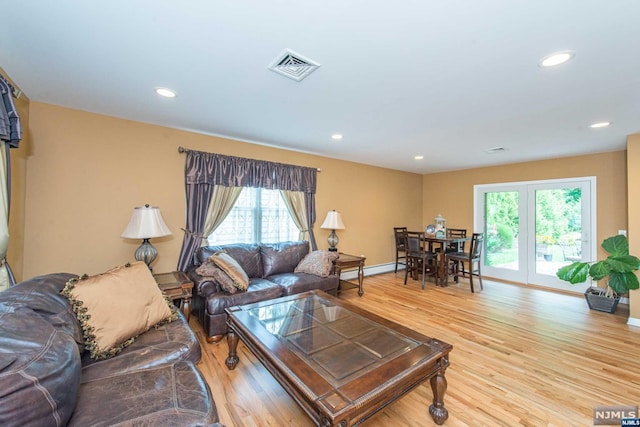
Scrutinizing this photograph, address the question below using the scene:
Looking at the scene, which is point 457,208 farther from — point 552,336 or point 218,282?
point 218,282

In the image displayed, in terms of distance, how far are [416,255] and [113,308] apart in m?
4.54

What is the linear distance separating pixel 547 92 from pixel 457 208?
13.3ft

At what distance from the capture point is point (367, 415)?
1.27 meters

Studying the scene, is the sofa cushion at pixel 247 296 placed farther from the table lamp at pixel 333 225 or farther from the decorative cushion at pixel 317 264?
the table lamp at pixel 333 225

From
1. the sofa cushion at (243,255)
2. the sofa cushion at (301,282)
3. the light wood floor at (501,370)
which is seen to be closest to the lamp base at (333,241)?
the sofa cushion at (301,282)

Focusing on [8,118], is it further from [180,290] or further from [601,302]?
[601,302]

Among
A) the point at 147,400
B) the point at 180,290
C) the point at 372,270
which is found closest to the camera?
the point at 147,400

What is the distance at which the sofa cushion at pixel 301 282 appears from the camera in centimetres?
320

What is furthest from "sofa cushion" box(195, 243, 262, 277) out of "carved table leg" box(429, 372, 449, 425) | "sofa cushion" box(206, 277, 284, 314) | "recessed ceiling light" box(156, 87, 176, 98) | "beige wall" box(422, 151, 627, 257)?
"beige wall" box(422, 151, 627, 257)

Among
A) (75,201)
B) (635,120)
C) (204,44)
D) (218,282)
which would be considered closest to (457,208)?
(635,120)

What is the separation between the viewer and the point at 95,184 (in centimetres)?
284

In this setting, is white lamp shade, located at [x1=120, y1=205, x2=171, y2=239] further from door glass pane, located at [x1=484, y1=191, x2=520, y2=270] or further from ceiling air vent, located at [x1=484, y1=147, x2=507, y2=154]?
door glass pane, located at [x1=484, y1=191, x2=520, y2=270]

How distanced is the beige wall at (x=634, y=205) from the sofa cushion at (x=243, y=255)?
4721 millimetres

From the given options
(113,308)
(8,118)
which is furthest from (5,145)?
(113,308)
